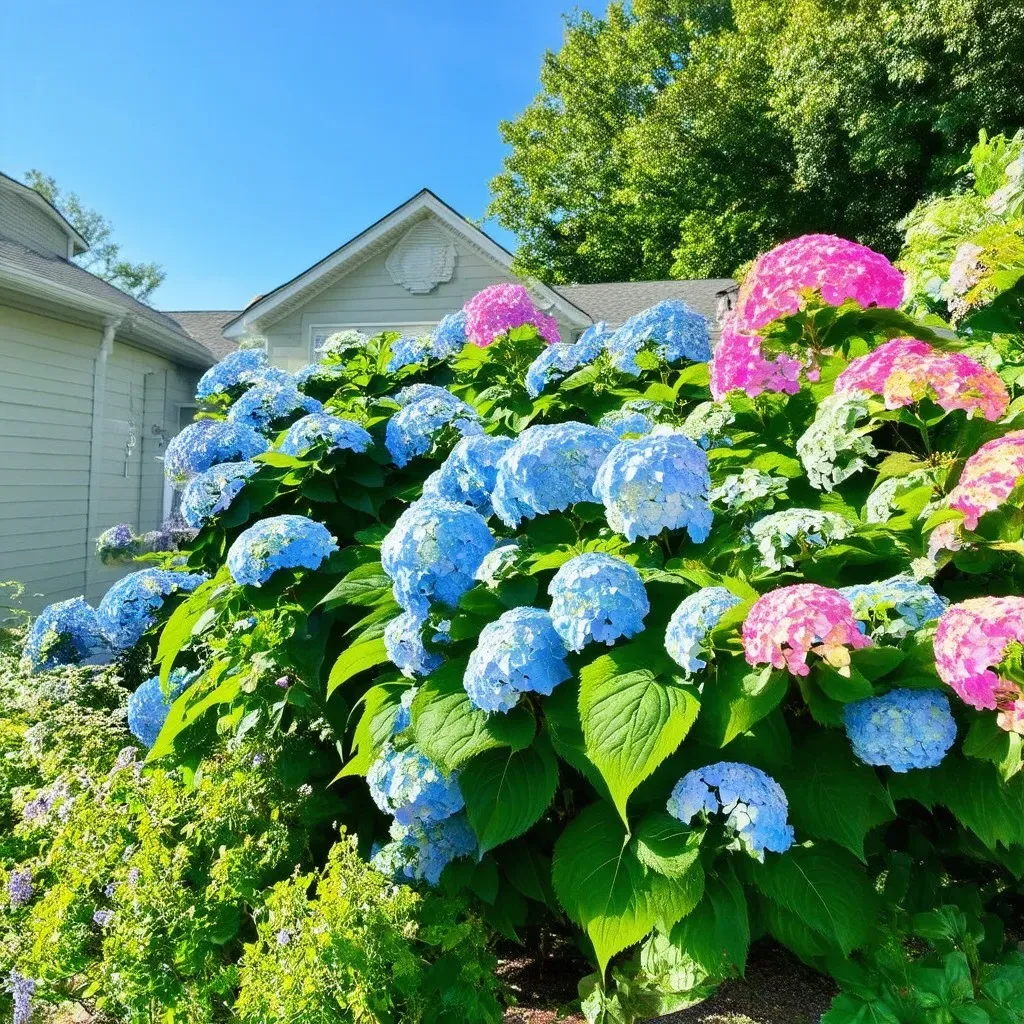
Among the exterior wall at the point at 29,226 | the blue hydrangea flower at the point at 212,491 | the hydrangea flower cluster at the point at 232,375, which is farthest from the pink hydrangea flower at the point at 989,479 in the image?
the exterior wall at the point at 29,226

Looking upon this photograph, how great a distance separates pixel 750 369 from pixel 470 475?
2.59 feet

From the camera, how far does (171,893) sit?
5.82 feet

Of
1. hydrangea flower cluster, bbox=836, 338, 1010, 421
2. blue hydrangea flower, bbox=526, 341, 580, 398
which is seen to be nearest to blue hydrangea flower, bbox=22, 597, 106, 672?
blue hydrangea flower, bbox=526, 341, 580, 398

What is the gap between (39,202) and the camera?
39.2ft

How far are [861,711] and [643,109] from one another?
95.2ft

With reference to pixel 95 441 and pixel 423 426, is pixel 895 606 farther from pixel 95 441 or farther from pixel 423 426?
pixel 95 441

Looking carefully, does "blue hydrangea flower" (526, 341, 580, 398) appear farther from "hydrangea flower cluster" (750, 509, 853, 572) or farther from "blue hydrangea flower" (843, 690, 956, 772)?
"blue hydrangea flower" (843, 690, 956, 772)

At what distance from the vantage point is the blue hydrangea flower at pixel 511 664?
1.43 m

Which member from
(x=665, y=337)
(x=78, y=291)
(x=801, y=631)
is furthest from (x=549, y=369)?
(x=78, y=291)

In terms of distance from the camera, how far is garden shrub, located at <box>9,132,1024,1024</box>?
1358mm

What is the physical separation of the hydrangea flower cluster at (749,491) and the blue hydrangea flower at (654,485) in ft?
0.49

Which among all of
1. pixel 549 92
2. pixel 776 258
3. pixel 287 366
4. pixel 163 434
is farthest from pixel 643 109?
pixel 776 258

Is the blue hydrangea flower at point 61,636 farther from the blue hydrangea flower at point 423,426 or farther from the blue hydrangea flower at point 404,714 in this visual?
the blue hydrangea flower at point 404,714

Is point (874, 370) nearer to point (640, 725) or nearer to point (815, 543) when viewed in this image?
point (815, 543)
